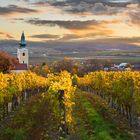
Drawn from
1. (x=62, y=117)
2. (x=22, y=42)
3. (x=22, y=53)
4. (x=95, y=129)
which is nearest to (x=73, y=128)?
(x=95, y=129)

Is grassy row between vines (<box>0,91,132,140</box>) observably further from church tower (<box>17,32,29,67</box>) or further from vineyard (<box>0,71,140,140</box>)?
church tower (<box>17,32,29,67</box>)

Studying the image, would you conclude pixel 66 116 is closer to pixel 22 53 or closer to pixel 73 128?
pixel 73 128

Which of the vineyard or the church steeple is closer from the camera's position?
the vineyard

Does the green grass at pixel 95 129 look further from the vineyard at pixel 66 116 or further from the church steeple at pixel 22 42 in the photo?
the church steeple at pixel 22 42

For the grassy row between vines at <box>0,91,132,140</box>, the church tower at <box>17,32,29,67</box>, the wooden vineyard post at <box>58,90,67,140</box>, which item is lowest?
the church tower at <box>17,32,29,67</box>

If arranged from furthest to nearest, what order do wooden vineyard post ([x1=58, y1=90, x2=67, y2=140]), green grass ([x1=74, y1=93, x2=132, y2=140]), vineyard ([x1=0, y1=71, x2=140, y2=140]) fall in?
1. vineyard ([x1=0, y1=71, x2=140, y2=140])
2. wooden vineyard post ([x1=58, y1=90, x2=67, y2=140])
3. green grass ([x1=74, y1=93, x2=132, y2=140])

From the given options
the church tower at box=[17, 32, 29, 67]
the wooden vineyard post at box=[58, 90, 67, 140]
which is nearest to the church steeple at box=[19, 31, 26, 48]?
the church tower at box=[17, 32, 29, 67]

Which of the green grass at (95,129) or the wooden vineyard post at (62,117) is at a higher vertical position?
the wooden vineyard post at (62,117)

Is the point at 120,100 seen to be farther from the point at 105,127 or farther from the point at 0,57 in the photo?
the point at 0,57

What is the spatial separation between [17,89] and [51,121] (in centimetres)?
1580

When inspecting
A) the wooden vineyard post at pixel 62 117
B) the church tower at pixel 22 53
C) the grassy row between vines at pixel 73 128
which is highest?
the wooden vineyard post at pixel 62 117

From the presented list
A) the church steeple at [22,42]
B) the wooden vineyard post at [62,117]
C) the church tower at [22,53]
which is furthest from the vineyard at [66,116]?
the church steeple at [22,42]

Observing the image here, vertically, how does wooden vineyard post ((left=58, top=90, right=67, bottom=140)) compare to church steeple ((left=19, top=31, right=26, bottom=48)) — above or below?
above

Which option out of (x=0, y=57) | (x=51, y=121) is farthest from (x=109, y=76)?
(x=0, y=57)
